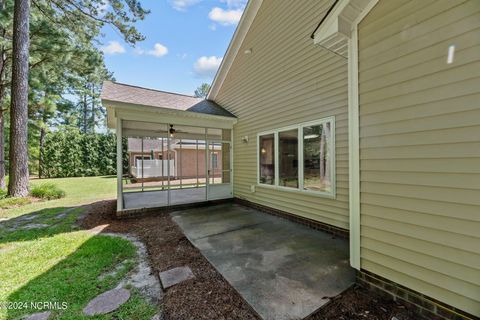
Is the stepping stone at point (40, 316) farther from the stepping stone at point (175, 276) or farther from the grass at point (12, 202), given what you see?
the grass at point (12, 202)

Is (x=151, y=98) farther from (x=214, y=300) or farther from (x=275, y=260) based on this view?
(x=214, y=300)

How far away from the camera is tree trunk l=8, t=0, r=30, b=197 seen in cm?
732

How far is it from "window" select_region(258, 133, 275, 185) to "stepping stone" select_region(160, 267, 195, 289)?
346 cm

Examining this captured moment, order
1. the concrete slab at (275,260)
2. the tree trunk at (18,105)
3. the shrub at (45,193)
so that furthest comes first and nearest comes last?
1. the shrub at (45,193)
2. the tree trunk at (18,105)
3. the concrete slab at (275,260)

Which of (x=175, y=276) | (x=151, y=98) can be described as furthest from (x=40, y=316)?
(x=151, y=98)

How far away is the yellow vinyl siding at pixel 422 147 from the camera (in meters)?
1.79

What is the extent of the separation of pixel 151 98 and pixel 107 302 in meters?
6.04

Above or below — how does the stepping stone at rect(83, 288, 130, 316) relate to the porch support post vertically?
below

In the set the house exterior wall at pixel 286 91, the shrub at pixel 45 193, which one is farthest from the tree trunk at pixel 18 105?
the house exterior wall at pixel 286 91

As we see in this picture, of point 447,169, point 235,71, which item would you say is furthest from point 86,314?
point 235,71

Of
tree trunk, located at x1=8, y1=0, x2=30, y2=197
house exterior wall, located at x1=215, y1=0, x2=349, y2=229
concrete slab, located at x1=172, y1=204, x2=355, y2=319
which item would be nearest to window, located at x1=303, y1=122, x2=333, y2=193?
house exterior wall, located at x1=215, y1=0, x2=349, y2=229

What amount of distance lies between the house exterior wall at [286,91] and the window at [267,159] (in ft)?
0.81

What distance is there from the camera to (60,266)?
3.08 meters

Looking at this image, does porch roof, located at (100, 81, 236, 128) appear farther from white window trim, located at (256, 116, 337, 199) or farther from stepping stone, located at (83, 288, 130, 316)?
stepping stone, located at (83, 288, 130, 316)
